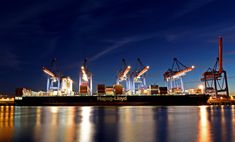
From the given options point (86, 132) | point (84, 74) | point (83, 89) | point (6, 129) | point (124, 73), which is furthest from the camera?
point (84, 74)

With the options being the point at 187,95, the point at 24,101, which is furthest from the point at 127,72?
the point at 24,101

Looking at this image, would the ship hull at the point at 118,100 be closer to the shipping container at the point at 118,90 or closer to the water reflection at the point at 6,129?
the shipping container at the point at 118,90

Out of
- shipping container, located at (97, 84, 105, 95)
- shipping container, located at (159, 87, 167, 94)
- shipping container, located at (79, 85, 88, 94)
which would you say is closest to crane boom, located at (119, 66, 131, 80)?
shipping container, located at (97, 84, 105, 95)

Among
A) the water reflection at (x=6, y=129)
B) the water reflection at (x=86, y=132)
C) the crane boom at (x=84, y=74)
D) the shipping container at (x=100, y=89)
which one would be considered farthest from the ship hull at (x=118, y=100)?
the water reflection at (x=86, y=132)

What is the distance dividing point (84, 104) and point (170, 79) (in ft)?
117

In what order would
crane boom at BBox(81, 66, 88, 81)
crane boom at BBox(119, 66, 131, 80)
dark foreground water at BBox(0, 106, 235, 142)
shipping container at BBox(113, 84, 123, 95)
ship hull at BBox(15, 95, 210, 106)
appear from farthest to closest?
crane boom at BBox(81, 66, 88, 81) < crane boom at BBox(119, 66, 131, 80) < shipping container at BBox(113, 84, 123, 95) < ship hull at BBox(15, 95, 210, 106) < dark foreground water at BBox(0, 106, 235, 142)

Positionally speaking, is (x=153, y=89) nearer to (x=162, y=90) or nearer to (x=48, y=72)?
(x=162, y=90)

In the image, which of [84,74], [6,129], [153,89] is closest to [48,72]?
[84,74]

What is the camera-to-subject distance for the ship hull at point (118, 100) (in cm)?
9425

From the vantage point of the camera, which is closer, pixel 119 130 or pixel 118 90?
pixel 119 130

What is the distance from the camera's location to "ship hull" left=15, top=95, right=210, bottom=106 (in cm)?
9425

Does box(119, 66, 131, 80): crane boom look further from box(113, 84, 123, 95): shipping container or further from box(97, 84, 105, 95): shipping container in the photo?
box(97, 84, 105, 95): shipping container

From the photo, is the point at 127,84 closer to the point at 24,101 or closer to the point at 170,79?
the point at 170,79

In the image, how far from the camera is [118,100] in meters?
96.9
